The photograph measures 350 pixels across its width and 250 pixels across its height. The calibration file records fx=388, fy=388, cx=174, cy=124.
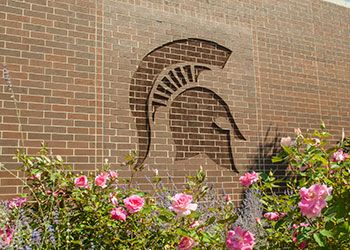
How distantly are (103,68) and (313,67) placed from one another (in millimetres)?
4087

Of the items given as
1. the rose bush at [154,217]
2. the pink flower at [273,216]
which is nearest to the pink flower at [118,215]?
the rose bush at [154,217]

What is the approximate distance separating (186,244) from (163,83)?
10.8 feet

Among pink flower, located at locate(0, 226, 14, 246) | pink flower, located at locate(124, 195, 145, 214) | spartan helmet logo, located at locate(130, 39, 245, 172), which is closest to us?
pink flower, located at locate(0, 226, 14, 246)

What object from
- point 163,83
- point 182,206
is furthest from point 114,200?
point 163,83

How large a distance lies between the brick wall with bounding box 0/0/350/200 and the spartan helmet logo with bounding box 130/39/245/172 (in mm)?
16

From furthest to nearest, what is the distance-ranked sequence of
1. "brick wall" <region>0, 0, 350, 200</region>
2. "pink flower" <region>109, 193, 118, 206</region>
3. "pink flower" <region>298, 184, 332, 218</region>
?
"brick wall" <region>0, 0, 350, 200</region> → "pink flower" <region>109, 193, 118, 206</region> → "pink flower" <region>298, 184, 332, 218</region>

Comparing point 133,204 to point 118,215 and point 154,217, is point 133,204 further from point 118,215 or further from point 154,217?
point 154,217

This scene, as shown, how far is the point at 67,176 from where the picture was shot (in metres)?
2.90

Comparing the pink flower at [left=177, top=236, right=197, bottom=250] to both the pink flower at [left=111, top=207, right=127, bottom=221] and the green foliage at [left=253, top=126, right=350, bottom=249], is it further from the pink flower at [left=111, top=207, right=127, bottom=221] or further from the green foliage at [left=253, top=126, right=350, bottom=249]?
the green foliage at [left=253, top=126, right=350, bottom=249]

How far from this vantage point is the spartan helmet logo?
199 inches

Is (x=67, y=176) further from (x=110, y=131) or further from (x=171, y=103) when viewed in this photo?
(x=171, y=103)

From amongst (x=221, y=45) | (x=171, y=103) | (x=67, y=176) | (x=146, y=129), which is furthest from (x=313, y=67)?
(x=67, y=176)

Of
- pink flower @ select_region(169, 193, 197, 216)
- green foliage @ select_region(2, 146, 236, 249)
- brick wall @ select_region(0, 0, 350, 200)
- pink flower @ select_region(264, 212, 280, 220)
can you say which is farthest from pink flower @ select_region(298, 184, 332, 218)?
brick wall @ select_region(0, 0, 350, 200)

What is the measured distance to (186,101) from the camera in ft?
17.7
